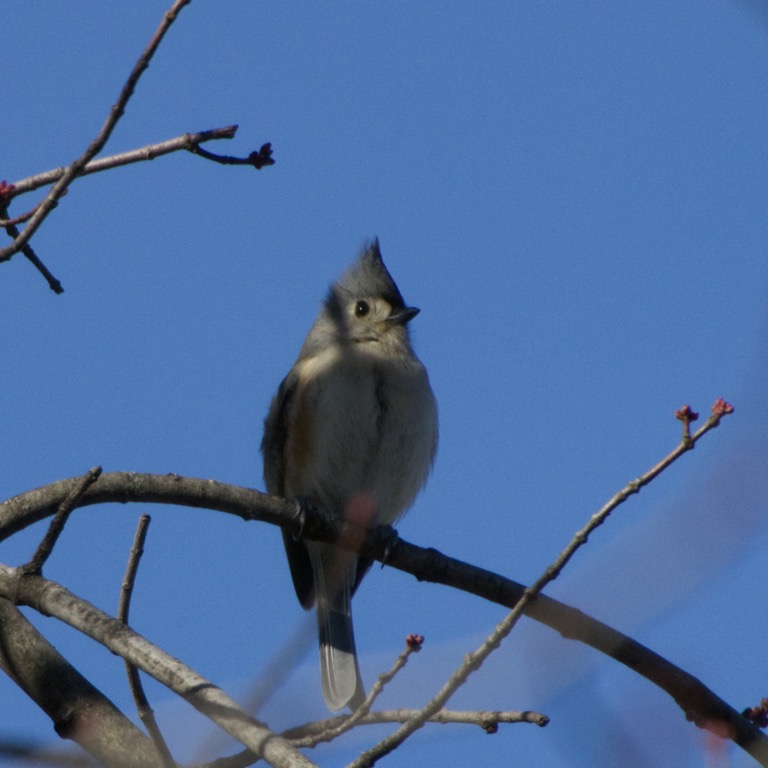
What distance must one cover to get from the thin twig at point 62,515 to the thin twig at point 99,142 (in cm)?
58

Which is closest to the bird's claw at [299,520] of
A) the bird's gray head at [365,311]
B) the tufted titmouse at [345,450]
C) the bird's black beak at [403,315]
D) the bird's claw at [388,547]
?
the bird's claw at [388,547]

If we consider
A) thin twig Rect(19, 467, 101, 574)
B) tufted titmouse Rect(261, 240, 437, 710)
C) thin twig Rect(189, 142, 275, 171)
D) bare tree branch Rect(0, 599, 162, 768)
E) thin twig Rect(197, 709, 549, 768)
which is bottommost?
thin twig Rect(197, 709, 549, 768)

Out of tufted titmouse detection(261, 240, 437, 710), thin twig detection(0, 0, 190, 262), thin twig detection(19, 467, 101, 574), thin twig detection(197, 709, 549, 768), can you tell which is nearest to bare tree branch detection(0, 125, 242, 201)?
thin twig detection(0, 0, 190, 262)

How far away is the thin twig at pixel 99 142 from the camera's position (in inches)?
88.6

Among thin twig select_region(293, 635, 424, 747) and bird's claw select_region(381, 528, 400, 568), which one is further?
bird's claw select_region(381, 528, 400, 568)

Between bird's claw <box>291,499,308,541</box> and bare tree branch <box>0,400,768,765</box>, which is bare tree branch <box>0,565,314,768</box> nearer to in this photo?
bare tree branch <box>0,400,768,765</box>

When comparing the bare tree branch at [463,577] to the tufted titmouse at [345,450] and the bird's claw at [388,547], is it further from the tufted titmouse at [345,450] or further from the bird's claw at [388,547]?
the tufted titmouse at [345,450]

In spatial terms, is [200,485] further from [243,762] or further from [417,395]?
[417,395]

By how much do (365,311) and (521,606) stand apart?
12.2 ft

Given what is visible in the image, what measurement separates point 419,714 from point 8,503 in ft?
4.46

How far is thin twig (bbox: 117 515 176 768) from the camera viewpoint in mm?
2490

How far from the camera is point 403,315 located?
574cm

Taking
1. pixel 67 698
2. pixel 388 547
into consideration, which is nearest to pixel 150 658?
pixel 67 698

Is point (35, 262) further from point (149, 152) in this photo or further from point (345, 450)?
point (345, 450)
